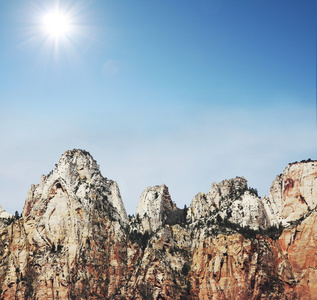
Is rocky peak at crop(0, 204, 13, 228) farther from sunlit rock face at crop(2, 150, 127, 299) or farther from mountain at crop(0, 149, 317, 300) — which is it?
sunlit rock face at crop(2, 150, 127, 299)

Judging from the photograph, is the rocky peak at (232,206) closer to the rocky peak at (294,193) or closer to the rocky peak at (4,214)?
the rocky peak at (294,193)

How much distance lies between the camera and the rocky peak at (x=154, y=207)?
146375mm

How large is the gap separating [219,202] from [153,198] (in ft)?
68.9

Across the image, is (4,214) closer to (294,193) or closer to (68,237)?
(68,237)

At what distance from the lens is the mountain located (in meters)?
118

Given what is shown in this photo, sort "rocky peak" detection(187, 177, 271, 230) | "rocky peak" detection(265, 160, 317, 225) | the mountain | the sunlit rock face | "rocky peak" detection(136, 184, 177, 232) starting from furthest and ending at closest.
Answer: "rocky peak" detection(136, 184, 177, 232)
"rocky peak" detection(187, 177, 271, 230)
"rocky peak" detection(265, 160, 317, 225)
the sunlit rock face
the mountain

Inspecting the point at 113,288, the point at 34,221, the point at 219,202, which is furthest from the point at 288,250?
the point at 34,221

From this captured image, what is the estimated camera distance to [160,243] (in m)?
131

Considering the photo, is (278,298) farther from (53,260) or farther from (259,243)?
(53,260)

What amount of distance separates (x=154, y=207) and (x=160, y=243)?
70.2ft

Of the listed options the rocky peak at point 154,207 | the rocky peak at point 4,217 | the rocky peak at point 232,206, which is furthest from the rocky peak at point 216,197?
the rocky peak at point 4,217

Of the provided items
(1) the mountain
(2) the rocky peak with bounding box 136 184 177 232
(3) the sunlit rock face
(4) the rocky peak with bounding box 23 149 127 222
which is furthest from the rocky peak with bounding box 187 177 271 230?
(3) the sunlit rock face

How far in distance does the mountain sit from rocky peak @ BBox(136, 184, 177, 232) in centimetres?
44

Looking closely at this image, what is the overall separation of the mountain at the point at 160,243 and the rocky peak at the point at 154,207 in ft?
1.45
